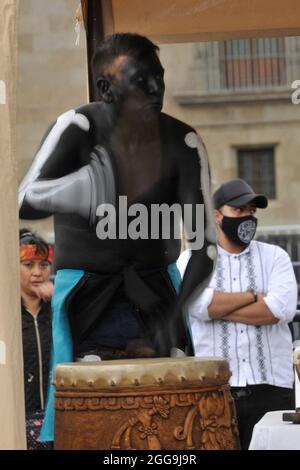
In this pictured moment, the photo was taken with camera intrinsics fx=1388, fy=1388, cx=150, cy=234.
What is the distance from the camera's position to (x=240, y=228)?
500 cm

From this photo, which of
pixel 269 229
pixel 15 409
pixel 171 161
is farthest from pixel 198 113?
pixel 15 409

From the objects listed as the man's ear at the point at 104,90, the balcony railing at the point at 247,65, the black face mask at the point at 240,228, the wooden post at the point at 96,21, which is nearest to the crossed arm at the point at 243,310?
the black face mask at the point at 240,228

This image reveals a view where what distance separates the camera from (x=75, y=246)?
4.56 m

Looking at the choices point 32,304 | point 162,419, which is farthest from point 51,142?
point 162,419

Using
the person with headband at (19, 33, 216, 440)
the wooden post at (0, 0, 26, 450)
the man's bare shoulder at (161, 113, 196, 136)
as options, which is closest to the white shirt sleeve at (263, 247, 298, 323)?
the person with headband at (19, 33, 216, 440)

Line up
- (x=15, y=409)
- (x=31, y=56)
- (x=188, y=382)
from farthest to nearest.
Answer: (x=31, y=56)
(x=188, y=382)
(x=15, y=409)

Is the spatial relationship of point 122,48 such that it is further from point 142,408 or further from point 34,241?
point 142,408

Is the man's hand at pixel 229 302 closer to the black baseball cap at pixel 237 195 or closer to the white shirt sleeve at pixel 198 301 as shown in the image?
the white shirt sleeve at pixel 198 301

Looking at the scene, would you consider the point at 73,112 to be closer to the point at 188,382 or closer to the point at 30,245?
the point at 30,245

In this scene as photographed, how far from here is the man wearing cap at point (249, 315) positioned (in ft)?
16.3

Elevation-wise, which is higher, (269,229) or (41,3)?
(41,3)

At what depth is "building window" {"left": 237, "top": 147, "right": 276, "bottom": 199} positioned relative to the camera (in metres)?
4.92

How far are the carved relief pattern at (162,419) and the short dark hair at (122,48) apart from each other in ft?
4.38

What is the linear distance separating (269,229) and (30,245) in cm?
86
